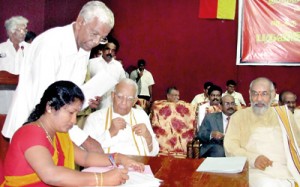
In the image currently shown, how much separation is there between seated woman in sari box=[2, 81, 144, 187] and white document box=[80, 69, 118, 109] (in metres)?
0.59

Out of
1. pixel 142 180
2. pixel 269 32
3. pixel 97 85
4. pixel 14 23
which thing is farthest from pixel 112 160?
pixel 269 32

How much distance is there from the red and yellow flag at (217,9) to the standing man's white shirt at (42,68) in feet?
20.7

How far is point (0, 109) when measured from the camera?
3650 millimetres

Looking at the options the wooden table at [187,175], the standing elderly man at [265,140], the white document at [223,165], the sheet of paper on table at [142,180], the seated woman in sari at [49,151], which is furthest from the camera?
the standing elderly man at [265,140]

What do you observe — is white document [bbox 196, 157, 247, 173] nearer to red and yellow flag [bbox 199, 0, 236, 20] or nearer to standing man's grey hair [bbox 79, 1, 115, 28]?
standing man's grey hair [bbox 79, 1, 115, 28]

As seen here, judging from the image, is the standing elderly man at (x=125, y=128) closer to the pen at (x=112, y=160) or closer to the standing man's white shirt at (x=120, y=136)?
the standing man's white shirt at (x=120, y=136)

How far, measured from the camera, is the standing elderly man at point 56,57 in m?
2.20

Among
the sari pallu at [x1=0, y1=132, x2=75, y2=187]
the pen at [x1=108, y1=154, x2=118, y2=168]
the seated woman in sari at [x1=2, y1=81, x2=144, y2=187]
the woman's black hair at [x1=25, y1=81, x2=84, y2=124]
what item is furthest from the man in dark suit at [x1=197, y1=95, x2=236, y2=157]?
the woman's black hair at [x1=25, y1=81, x2=84, y2=124]

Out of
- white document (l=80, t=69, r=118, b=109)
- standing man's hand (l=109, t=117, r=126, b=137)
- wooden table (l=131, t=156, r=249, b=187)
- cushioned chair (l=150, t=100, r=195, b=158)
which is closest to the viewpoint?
wooden table (l=131, t=156, r=249, b=187)

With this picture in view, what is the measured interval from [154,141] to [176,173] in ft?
3.71

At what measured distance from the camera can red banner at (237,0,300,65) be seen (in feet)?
26.4

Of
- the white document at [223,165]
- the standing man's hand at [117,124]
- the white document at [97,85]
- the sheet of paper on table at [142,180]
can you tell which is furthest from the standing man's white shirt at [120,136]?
the sheet of paper on table at [142,180]

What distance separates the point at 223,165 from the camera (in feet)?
8.04

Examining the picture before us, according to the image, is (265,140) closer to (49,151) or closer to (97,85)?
(97,85)
